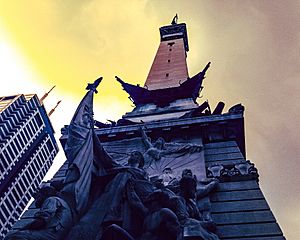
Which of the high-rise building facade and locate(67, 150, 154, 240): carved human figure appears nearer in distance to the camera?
locate(67, 150, 154, 240): carved human figure

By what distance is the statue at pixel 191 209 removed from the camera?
6324 mm

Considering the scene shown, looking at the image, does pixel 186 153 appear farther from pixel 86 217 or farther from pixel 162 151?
pixel 86 217

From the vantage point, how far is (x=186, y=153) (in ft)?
37.7

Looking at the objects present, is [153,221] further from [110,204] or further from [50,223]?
[50,223]

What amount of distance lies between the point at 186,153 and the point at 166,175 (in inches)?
55.9

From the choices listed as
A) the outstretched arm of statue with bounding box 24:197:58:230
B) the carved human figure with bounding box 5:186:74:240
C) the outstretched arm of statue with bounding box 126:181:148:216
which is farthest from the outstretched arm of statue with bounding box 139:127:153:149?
the outstretched arm of statue with bounding box 24:197:58:230

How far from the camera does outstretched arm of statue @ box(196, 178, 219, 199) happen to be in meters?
8.77

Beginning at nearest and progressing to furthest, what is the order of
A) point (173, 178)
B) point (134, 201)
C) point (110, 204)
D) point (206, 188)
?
point (110, 204)
point (134, 201)
point (206, 188)
point (173, 178)

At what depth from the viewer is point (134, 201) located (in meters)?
7.25

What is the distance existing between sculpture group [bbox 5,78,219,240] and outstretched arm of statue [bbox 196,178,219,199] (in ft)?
0.07

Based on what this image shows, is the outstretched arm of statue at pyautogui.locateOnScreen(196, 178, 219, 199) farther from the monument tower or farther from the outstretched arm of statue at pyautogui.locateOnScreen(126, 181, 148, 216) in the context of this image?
the outstretched arm of statue at pyautogui.locateOnScreen(126, 181, 148, 216)

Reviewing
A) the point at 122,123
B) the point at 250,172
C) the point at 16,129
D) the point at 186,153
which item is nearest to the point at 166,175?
the point at 186,153

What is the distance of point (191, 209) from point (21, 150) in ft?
357

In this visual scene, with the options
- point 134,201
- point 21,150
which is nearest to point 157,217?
point 134,201
